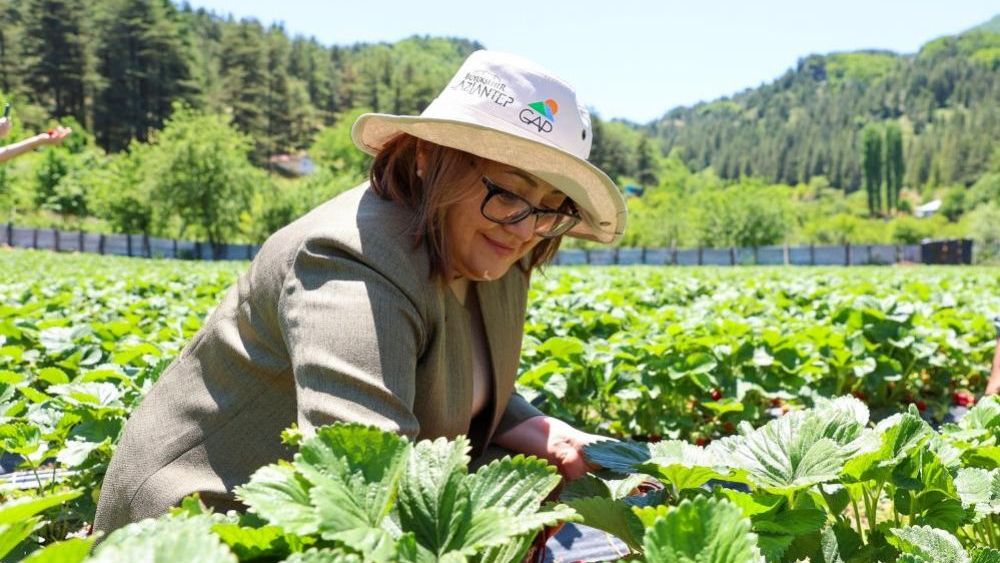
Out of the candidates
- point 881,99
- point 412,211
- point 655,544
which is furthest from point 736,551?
point 881,99

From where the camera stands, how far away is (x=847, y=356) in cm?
405

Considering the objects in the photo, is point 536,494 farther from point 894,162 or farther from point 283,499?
point 894,162

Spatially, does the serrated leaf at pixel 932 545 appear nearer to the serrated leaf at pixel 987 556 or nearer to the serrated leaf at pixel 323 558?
the serrated leaf at pixel 987 556

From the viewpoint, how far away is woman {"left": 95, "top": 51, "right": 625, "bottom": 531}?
47.7 inches

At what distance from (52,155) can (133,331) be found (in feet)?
145

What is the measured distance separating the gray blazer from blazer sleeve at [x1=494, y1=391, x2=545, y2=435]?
525mm

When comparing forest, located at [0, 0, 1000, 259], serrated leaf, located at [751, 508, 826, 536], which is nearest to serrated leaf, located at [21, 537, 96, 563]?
serrated leaf, located at [751, 508, 826, 536]

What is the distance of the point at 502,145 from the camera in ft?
4.54

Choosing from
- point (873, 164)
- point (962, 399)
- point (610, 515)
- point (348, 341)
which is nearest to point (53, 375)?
point (348, 341)

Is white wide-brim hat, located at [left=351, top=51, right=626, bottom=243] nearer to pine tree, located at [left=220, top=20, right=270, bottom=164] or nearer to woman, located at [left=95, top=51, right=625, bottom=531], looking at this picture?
woman, located at [left=95, top=51, right=625, bottom=531]

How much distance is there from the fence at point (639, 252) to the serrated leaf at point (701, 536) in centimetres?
3343

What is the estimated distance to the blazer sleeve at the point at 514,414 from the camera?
6.71ft

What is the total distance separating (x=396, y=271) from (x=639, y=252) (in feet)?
141

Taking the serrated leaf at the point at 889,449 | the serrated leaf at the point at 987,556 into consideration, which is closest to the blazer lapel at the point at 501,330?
the serrated leaf at the point at 889,449
